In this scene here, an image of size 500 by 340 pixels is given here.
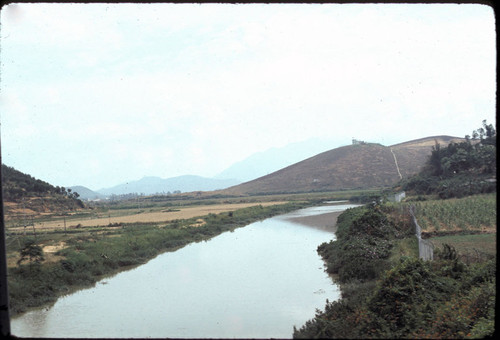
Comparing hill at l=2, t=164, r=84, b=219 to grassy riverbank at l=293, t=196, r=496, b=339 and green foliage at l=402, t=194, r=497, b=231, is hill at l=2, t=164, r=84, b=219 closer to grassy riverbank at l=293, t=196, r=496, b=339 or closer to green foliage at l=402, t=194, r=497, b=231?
grassy riverbank at l=293, t=196, r=496, b=339

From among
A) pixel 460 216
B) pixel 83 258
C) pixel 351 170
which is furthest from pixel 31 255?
pixel 351 170


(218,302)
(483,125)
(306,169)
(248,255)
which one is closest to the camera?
(218,302)

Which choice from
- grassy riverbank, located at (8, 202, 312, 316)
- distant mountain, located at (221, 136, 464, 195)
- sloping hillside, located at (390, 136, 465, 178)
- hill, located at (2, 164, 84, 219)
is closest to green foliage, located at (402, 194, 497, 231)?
grassy riverbank, located at (8, 202, 312, 316)

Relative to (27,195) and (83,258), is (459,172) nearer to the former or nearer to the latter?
(83,258)

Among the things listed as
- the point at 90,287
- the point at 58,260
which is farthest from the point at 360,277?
the point at 58,260

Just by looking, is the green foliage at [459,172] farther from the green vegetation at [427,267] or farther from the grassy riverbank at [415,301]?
the grassy riverbank at [415,301]

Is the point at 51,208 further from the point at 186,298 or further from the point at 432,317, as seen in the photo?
the point at 432,317

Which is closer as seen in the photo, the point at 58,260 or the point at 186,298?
the point at 186,298
